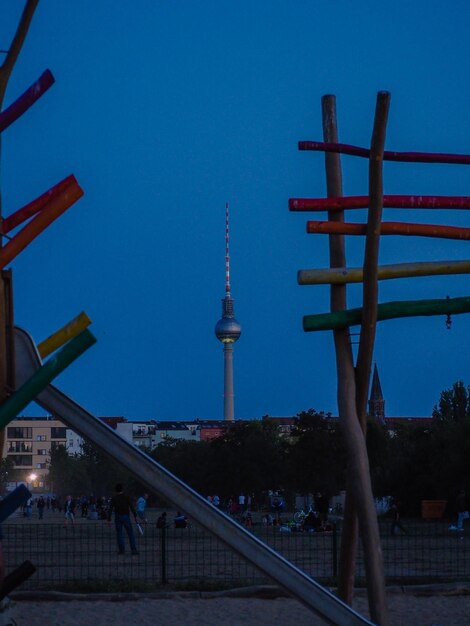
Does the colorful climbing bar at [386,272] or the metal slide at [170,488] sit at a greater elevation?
the colorful climbing bar at [386,272]

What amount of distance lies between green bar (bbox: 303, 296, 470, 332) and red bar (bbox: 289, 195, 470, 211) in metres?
0.73

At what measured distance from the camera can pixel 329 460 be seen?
154 ft

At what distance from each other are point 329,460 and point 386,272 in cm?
3944

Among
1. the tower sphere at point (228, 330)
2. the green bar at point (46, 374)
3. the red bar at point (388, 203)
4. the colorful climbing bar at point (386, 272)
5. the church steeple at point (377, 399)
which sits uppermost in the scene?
the tower sphere at point (228, 330)

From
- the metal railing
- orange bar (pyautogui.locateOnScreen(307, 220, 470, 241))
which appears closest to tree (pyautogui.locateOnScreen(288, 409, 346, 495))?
the metal railing

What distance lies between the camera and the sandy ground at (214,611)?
440 inches

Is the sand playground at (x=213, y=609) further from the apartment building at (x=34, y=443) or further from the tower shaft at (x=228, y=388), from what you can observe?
the tower shaft at (x=228, y=388)

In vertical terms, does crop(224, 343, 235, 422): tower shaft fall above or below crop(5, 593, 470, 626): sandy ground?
above

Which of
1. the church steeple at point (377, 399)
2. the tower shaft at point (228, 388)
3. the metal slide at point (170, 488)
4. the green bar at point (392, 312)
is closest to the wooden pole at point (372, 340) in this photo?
the green bar at point (392, 312)

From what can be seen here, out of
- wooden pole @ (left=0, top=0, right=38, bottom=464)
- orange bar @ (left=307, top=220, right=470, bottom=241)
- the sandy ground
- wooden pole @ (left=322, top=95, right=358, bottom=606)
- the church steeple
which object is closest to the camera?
wooden pole @ (left=0, top=0, right=38, bottom=464)

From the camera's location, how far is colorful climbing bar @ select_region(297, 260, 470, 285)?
26.4 feet

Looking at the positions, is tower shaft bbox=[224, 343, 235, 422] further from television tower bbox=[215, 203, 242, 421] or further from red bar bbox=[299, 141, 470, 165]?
red bar bbox=[299, 141, 470, 165]

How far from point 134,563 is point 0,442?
11.8 meters

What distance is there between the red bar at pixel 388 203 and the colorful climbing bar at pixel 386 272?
17.0 inches
